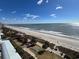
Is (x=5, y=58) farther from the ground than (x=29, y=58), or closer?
farther from the ground

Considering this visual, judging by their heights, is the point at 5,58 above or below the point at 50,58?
above

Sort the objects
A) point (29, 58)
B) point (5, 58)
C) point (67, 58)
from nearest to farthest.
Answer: point (5, 58)
point (29, 58)
point (67, 58)

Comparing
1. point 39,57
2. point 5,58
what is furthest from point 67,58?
point 5,58

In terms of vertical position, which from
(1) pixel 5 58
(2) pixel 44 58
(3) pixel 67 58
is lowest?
(3) pixel 67 58

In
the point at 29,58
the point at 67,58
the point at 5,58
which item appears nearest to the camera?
the point at 5,58

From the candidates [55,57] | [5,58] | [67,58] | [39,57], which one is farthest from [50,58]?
[5,58]

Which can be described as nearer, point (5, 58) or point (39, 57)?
point (5, 58)

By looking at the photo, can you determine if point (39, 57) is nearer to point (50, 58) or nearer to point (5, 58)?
point (50, 58)

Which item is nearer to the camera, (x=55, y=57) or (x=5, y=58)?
(x=5, y=58)

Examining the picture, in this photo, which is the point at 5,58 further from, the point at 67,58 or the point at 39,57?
the point at 67,58
